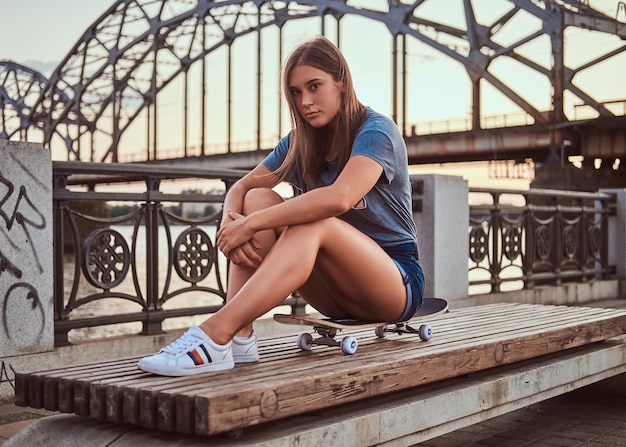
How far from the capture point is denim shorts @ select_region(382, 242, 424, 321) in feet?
10.8

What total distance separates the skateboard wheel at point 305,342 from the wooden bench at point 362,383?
1.3 inches

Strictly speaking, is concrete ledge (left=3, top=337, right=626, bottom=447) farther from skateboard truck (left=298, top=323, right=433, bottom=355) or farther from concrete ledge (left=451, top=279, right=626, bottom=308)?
concrete ledge (left=451, top=279, right=626, bottom=308)

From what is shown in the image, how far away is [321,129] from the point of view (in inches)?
128

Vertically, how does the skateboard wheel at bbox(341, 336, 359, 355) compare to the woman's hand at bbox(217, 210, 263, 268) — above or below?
below

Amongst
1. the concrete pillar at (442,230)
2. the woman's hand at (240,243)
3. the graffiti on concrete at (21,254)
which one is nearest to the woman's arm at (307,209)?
the woman's hand at (240,243)

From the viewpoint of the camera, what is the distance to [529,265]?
392 inches

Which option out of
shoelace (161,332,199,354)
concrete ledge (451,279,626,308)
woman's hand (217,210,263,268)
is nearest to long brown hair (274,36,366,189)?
woman's hand (217,210,263,268)

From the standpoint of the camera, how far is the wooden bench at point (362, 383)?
2359 mm

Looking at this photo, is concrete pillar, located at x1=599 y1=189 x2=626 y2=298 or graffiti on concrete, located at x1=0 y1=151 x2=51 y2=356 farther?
concrete pillar, located at x1=599 y1=189 x2=626 y2=298

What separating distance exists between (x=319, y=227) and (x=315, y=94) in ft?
1.61

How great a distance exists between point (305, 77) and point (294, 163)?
395 mm

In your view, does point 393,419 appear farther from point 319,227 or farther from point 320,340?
point 319,227

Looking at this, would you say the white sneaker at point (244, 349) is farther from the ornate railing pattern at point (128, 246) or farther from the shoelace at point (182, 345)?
the ornate railing pattern at point (128, 246)

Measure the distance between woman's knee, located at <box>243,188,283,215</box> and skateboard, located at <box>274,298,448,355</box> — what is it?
0.40 metres
